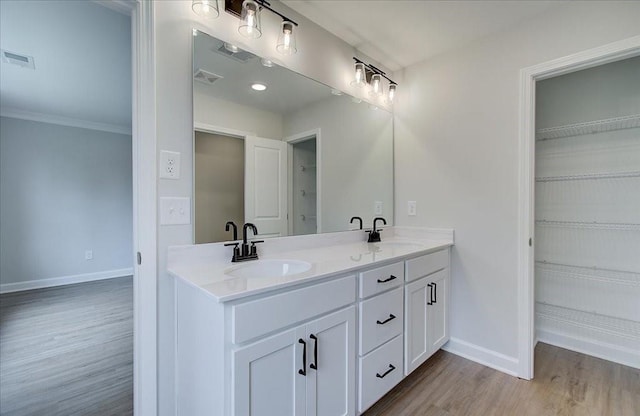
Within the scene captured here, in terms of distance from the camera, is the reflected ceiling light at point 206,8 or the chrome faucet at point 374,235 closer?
the reflected ceiling light at point 206,8

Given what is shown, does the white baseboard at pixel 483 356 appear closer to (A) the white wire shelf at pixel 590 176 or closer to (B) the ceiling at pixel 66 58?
(A) the white wire shelf at pixel 590 176

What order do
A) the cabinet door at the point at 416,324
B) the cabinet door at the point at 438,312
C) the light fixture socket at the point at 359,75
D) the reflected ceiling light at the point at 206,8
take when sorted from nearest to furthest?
the reflected ceiling light at the point at 206,8 → the cabinet door at the point at 416,324 → the cabinet door at the point at 438,312 → the light fixture socket at the point at 359,75

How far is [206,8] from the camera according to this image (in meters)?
1.42

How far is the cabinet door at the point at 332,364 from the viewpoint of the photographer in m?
1.21

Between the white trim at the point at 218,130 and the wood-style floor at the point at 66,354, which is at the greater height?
the white trim at the point at 218,130

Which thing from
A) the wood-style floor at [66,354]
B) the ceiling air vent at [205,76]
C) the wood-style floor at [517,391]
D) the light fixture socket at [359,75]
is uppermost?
the light fixture socket at [359,75]

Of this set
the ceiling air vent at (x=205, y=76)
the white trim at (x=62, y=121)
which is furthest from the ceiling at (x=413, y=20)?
the white trim at (x=62, y=121)

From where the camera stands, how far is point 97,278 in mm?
4539

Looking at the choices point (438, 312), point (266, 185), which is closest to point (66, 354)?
point (266, 185)

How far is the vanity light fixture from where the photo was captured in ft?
7.47

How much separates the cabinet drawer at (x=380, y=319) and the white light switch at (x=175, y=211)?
96 cm

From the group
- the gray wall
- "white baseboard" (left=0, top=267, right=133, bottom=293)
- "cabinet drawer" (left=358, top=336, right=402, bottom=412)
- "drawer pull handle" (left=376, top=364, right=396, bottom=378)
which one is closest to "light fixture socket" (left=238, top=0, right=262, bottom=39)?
"cabinet drawer" (left=358, top=336, right=402, bottom=412)

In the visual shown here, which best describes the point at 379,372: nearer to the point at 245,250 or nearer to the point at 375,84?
the point at 245,250

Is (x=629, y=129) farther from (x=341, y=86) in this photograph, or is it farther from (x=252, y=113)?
(x=252, y=113)
